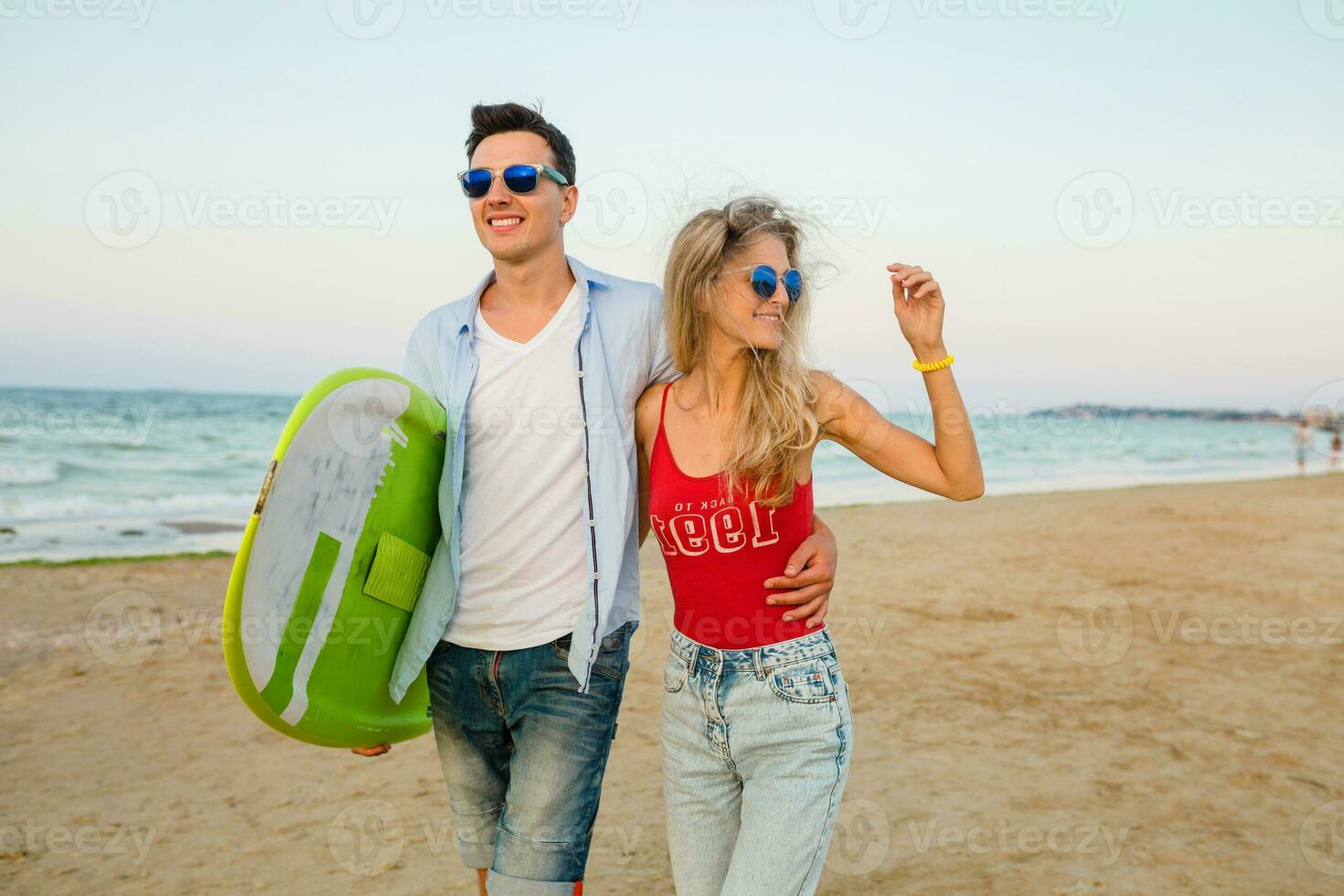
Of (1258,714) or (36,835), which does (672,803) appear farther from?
(1258,714)

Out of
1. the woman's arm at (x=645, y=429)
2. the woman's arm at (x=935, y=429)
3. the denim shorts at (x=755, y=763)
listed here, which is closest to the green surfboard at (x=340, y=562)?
the woman's arm at (x=645, y=429)

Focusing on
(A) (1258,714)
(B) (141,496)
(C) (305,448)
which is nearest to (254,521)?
(C) (305,448)

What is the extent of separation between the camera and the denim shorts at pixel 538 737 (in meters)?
2.41

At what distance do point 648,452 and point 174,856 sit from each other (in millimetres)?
2830

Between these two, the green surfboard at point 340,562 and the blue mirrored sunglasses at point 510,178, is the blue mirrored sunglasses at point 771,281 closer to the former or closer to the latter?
A: the blue mirrored sunglasses at point 510,178

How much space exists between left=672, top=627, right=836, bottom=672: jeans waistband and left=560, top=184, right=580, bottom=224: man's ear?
1304 mm

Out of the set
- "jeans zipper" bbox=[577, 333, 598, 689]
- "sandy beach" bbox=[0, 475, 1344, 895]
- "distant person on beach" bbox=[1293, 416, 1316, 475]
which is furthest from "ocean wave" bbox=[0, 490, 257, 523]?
"distant person on beach" bbox=[1293, 416, 1316, 475]

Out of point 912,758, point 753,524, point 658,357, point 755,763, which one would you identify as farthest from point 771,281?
point 912,758

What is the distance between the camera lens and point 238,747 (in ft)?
16.6

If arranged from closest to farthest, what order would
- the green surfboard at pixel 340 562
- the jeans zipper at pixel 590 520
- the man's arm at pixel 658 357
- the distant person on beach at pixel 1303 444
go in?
the green surfboard at pixel 340 562
the jeans zipper at pixel 590 520
the man's arm at pixel 658 357
the distant person on beach at pixel 1303 444

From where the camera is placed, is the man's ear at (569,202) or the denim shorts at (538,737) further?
the man's ear at (569,202)

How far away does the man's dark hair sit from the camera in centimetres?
276

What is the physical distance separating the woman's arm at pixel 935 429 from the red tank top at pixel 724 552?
224 millimetres

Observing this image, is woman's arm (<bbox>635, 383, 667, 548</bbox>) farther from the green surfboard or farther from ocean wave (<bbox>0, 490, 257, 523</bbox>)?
ocean wave (<bbox>0, 490, 257, 523</bbox>)
